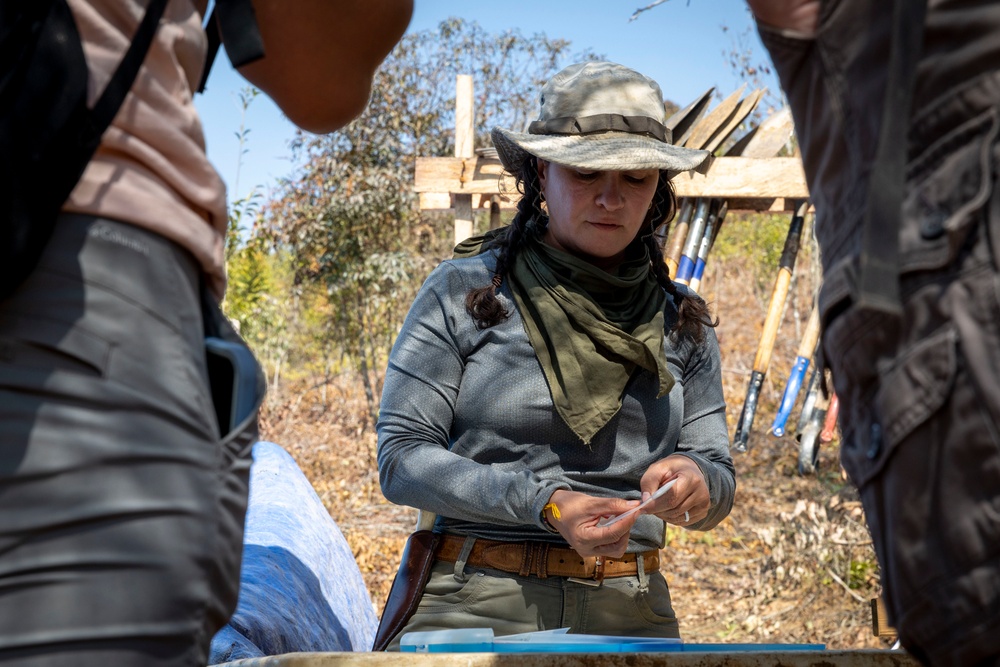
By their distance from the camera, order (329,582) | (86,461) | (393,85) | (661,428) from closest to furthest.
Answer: (86,461) → (661,428) → (329,582) → (393,85)

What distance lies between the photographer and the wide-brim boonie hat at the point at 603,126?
2.38 m

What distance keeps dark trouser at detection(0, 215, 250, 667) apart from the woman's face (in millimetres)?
1612

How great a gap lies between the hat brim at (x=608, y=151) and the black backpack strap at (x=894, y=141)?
1460 millimetres

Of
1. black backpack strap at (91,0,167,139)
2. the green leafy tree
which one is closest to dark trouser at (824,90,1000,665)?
black backpack strap at (91,0,167,139)

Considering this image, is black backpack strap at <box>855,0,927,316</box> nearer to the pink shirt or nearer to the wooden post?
the pink shirt

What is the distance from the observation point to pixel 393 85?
Answer: 955 cm

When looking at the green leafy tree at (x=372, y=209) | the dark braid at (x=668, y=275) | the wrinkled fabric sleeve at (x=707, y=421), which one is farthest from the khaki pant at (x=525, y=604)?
the green leafy tree at (x=372, y=209)

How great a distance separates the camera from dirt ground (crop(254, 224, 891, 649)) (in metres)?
5.54

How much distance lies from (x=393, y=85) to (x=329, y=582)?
6851mm

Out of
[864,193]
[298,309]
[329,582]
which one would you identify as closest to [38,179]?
[864,193]

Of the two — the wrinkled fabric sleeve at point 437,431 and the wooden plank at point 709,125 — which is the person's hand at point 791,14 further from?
the wooden plank at point 709,125

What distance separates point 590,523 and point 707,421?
656mm

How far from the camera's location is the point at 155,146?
100 centimetres

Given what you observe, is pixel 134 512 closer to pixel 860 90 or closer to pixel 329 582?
pixel 860 90
